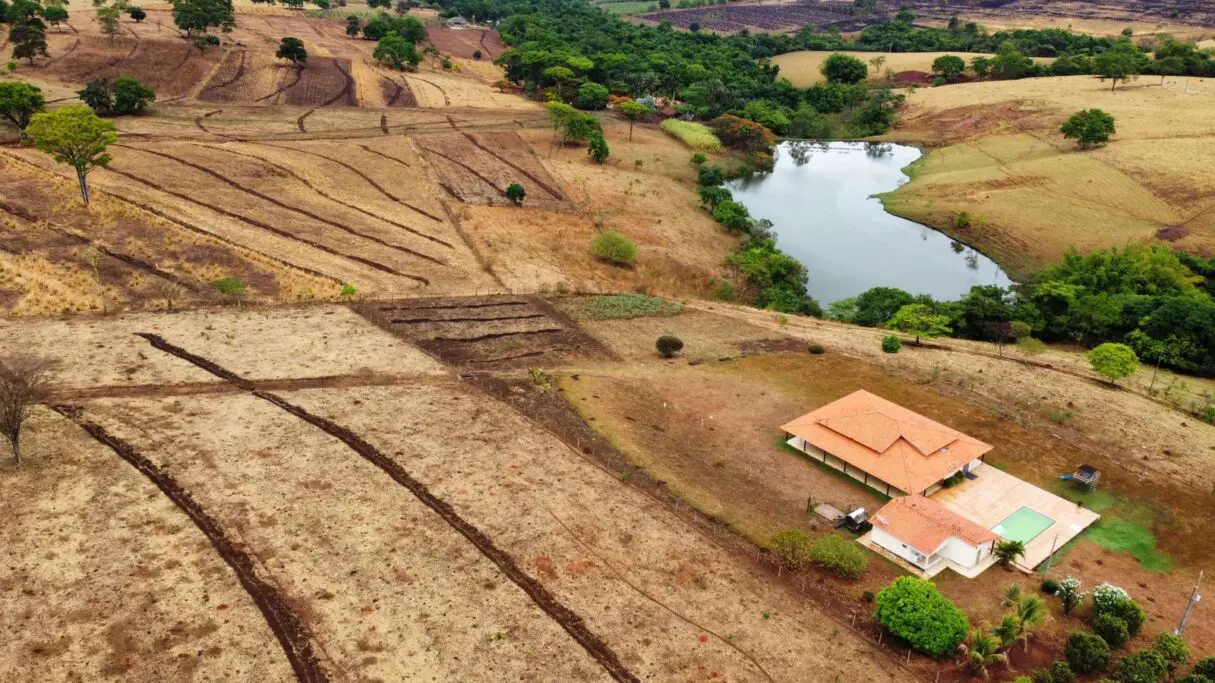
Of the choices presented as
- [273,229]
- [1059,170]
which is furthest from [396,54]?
[1059,170]

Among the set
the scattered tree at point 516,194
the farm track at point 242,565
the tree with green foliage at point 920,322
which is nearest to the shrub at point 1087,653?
the farm track at point 242,565

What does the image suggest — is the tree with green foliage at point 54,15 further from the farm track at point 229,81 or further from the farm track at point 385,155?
the farm track at point 385,155

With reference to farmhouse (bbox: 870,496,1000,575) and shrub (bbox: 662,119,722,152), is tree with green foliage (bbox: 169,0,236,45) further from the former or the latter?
farmhouse (bbox: 870,496,1000,575)

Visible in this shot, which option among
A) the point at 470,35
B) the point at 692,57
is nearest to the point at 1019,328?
the point at 692,57

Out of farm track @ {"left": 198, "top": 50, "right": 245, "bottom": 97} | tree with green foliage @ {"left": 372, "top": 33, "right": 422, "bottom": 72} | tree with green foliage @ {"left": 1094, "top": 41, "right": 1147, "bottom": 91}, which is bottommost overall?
farm track @ {"left": 198, "top": 50, "right": 245, "bottom": 97}

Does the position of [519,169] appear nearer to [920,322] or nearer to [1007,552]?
[920,322]

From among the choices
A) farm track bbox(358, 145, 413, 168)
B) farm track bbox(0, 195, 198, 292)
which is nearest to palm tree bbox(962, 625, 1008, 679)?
farm track bbox(0, 195, 198, 292)
